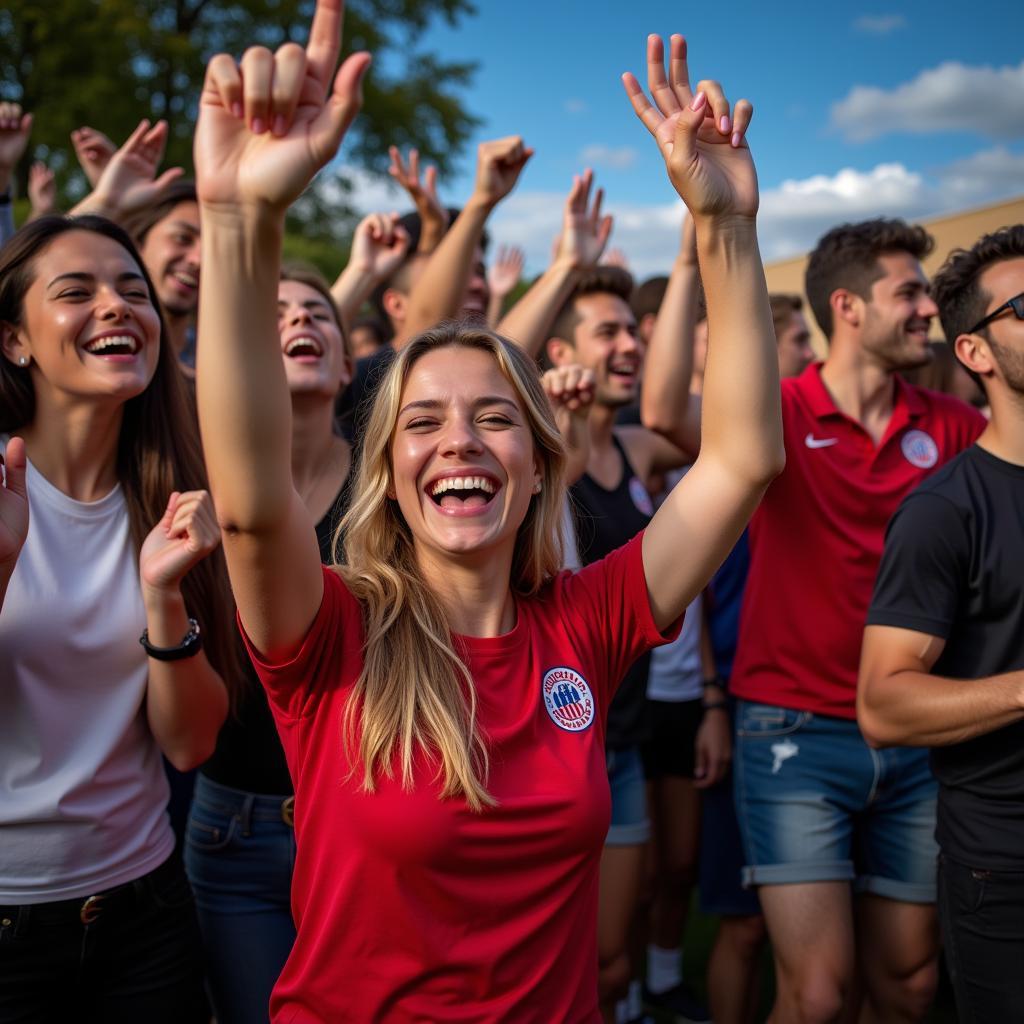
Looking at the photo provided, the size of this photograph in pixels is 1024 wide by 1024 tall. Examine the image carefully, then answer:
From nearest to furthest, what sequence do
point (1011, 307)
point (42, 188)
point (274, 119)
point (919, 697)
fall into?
point (274, 119), point (919, 697), point (1011, 307), point (42, 188)

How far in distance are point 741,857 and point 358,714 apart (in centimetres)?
256

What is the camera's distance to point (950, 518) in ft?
8.57

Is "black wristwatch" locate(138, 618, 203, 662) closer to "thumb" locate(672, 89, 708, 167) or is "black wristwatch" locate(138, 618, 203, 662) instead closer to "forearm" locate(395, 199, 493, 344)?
"thumb" locate(672, 89, 708, 167)

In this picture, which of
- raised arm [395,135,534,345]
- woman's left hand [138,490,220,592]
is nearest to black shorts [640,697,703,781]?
raised arm [395,135,534,345]

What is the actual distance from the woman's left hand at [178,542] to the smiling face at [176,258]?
6.25ft

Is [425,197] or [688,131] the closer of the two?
[688,131]

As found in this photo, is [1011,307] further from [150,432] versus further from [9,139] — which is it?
[9,139]

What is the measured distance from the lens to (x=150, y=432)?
263 cm

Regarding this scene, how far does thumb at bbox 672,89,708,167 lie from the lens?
1.81 meters

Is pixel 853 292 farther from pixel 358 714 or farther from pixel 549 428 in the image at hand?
pixel 358 714

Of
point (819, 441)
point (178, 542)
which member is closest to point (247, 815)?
point (178, 542)

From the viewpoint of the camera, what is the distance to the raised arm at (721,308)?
1.86 meters

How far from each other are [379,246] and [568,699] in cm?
302

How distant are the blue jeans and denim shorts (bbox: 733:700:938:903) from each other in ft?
4.73
